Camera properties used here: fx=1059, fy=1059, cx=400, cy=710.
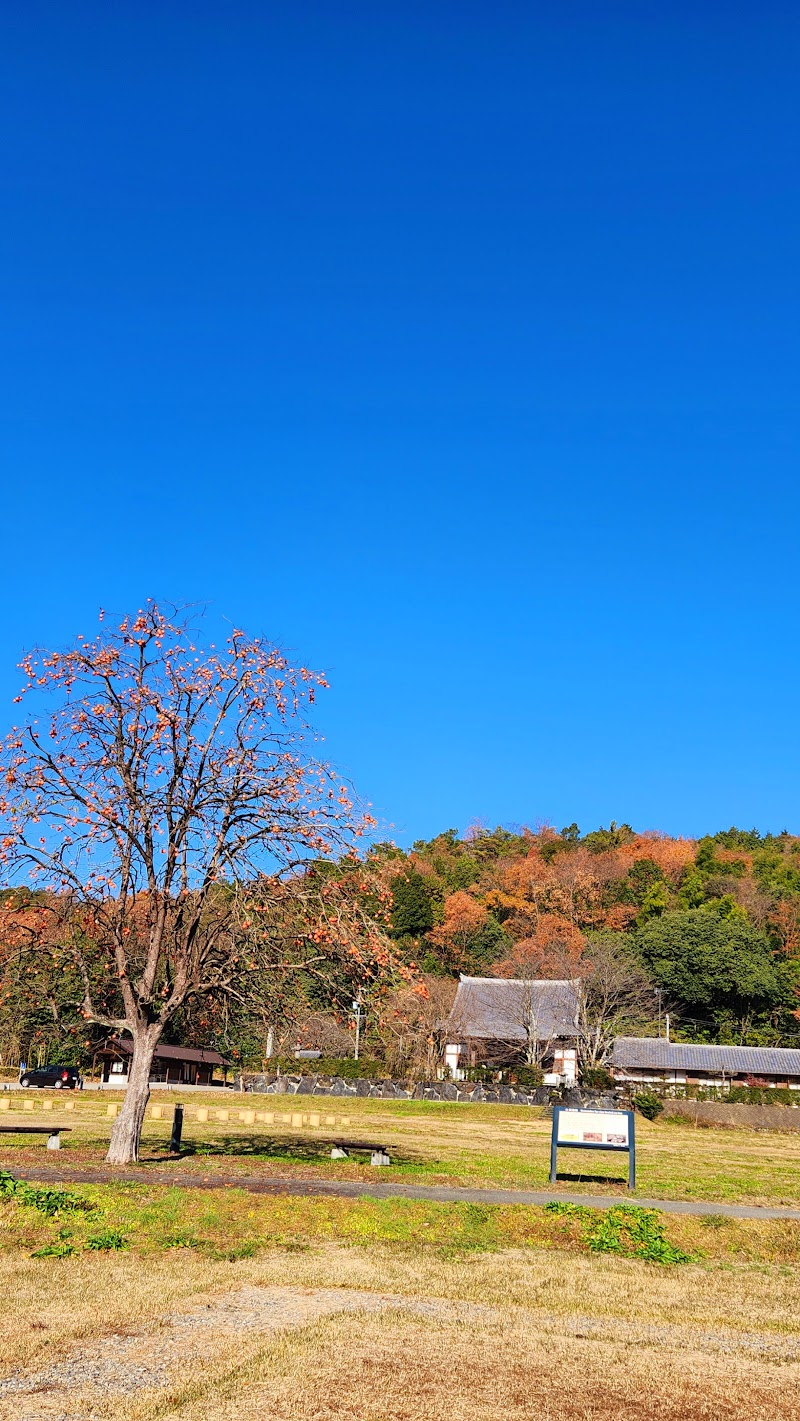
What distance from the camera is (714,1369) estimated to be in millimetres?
7535

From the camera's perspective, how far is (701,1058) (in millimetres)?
66562

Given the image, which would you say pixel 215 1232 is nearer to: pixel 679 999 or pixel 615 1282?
pixel 615 1282

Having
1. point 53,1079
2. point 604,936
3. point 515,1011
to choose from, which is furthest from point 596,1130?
point 604,936

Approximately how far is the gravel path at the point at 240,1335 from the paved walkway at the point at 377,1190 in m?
5.40

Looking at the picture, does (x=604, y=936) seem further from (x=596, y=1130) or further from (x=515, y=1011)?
(x=596, y=1130)

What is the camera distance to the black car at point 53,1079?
49.9 metres

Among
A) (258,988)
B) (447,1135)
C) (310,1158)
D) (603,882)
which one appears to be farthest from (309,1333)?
(603,882)

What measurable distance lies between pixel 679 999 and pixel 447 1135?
155 ft

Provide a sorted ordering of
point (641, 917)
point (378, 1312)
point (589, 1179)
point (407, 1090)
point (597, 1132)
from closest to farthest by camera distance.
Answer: point (378, 1312) < point (597, 1132) < point (589, 1179) < point (407, 1090) < point (641, 917)

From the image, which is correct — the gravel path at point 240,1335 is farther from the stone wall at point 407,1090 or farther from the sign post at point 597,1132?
the stone wall at point 407,1090

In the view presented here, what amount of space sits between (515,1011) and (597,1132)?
48853 mm

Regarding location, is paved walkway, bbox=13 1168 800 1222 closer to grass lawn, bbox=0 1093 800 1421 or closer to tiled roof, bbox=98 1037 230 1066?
grass lawn, bbox=0 1093 800 1421

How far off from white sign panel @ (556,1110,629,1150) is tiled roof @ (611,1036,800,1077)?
162 feet

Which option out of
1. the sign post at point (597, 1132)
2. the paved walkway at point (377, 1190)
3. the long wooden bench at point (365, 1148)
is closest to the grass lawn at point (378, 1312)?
the paved walkway at point (377, 1190)
